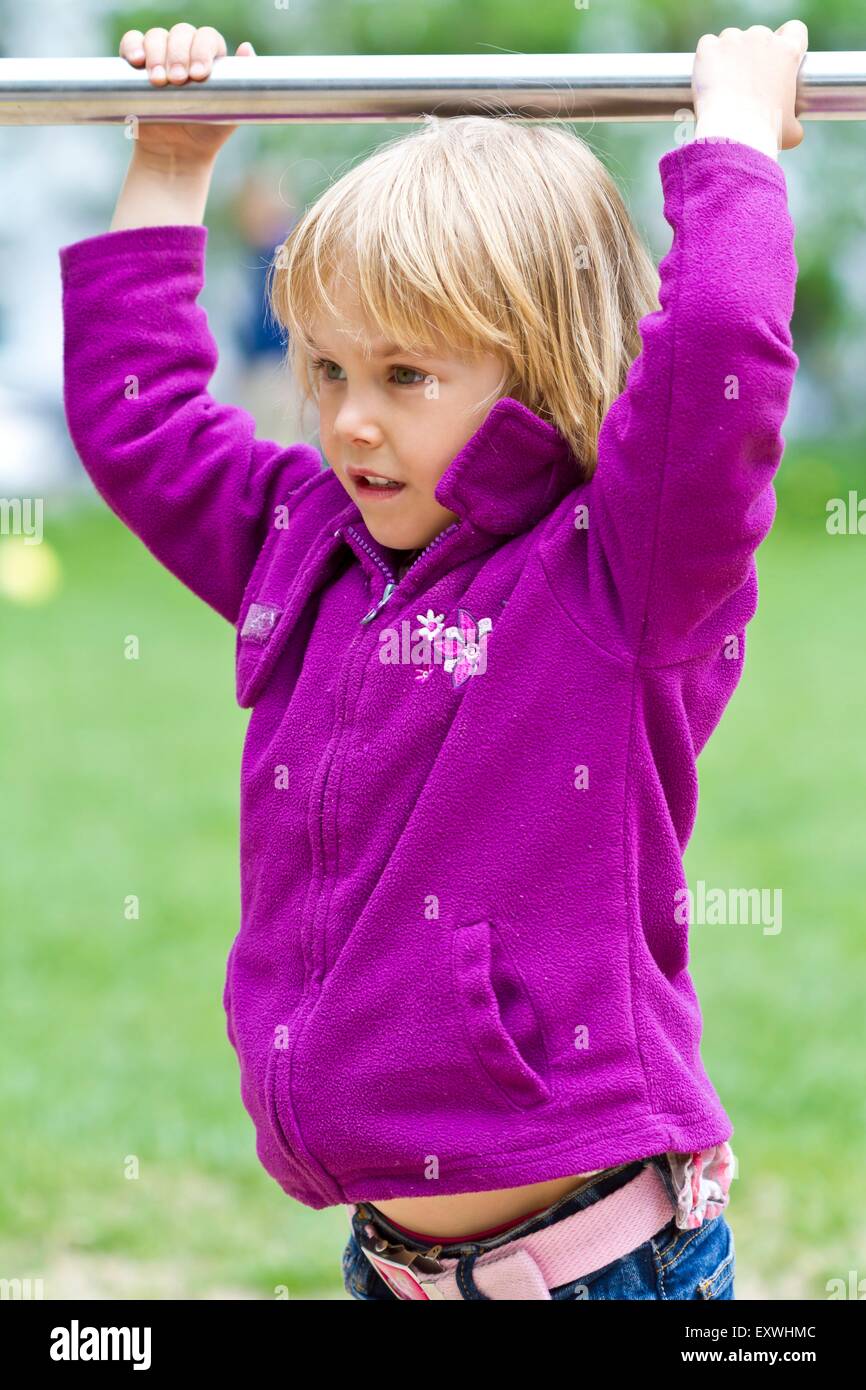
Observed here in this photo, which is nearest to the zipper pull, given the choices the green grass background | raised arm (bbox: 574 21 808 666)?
raised arm (bbox: 574 21 808 666)

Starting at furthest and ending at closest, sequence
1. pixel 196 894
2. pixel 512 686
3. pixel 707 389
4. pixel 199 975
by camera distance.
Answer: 1. pixel 196 894
2. pixel 199 975
3. pixel 512 686
4. pixel 707 389

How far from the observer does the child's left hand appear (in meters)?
1.48

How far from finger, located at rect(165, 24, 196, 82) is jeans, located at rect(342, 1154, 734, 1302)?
108 centimetres

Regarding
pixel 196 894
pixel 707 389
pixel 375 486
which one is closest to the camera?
pixel 707 389

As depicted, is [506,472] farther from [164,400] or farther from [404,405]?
[164,400]

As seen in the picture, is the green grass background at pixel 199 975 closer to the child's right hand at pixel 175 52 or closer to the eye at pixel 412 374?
the eye at pixel 412 374

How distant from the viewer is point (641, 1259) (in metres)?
1.61

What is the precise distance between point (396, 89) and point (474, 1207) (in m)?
1.02

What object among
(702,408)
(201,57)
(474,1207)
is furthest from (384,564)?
(474,1207)

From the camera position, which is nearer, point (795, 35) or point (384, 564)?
point (795, 35)

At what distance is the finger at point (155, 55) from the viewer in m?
1.62

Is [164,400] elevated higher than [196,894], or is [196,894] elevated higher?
[164,400]

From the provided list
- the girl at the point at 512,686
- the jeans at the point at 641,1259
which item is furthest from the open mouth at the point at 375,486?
the jeans at the point at 641,1259
